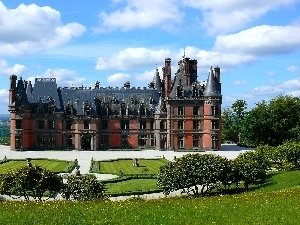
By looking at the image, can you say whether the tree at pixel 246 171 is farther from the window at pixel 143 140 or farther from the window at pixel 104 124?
the window at pixel 104 124

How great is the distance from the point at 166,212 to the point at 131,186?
2268cm

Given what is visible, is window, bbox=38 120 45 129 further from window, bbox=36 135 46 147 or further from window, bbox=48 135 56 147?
window, bbox=48 135 56 147

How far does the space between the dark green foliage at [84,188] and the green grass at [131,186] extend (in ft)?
23.8

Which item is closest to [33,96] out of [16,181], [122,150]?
[122,150]

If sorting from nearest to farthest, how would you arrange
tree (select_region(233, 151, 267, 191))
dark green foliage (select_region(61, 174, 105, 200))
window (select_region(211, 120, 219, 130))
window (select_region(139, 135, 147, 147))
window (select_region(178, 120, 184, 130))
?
dark green foliage (select_region(61, 174, 105, 200)) < tree (select_region(233, 151, 267, 191)) < window (select_region(211, 120, 219, 130)) < window (select_region(178, 120, 184, 130)) < window (select_region(139, 135, 147, 147))

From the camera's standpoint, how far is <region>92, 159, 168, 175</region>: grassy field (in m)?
53.3

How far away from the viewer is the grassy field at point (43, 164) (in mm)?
54781

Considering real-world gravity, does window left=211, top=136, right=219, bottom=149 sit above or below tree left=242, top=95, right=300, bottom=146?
Answer: below

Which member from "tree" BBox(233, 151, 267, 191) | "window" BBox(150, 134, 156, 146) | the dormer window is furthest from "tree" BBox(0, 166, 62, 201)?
"window" BBox(150, 134, 156, 146)

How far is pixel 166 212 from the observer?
20.5 metres

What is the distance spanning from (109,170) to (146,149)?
1268 inches

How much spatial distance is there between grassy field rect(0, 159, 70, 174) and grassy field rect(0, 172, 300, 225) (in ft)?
103

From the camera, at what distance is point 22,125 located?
82.8 meters

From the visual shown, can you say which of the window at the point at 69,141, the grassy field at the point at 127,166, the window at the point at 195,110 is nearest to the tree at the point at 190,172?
the grassy field at the point at 127,166
